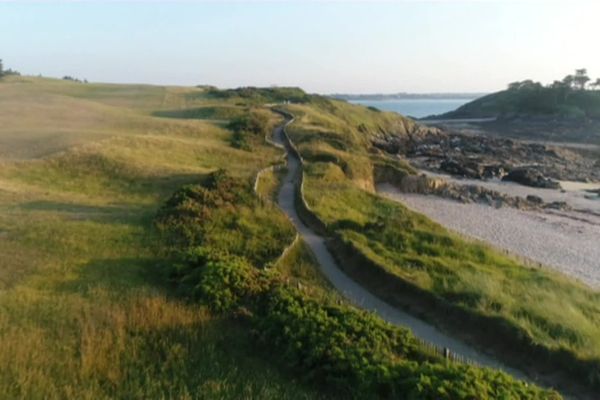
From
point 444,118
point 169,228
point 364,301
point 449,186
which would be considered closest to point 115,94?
point 449,186

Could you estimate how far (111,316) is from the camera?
Result: 472 inches

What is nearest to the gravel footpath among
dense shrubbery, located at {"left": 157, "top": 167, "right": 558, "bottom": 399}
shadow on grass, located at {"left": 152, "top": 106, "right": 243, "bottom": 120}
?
dense shrubbery, located at {"left": 157, "top": 167, "right": 558, "bottom": 399}

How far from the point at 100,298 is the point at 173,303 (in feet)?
5.85

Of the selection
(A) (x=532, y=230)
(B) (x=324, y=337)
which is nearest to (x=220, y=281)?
(B) (x=324, y=337)

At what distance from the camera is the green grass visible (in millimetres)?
14391

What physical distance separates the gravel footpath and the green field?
8.42m

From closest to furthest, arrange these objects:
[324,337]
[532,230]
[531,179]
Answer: [324,337] < [532,230] < [531,179]

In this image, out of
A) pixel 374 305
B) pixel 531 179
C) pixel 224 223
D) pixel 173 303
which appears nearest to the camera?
pixel 173 303

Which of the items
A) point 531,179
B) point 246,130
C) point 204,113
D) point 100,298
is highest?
point 204,113

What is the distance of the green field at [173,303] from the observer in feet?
31.6

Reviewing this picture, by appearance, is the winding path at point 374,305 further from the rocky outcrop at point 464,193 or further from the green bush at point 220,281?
the rocky outcrop at point 464,193

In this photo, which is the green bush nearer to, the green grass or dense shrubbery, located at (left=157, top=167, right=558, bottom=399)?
dense shrubbery, located at (left=157, top=167, right=558, bottom=399)

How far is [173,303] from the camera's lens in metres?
13.2

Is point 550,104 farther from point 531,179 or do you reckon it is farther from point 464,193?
point 464,193
